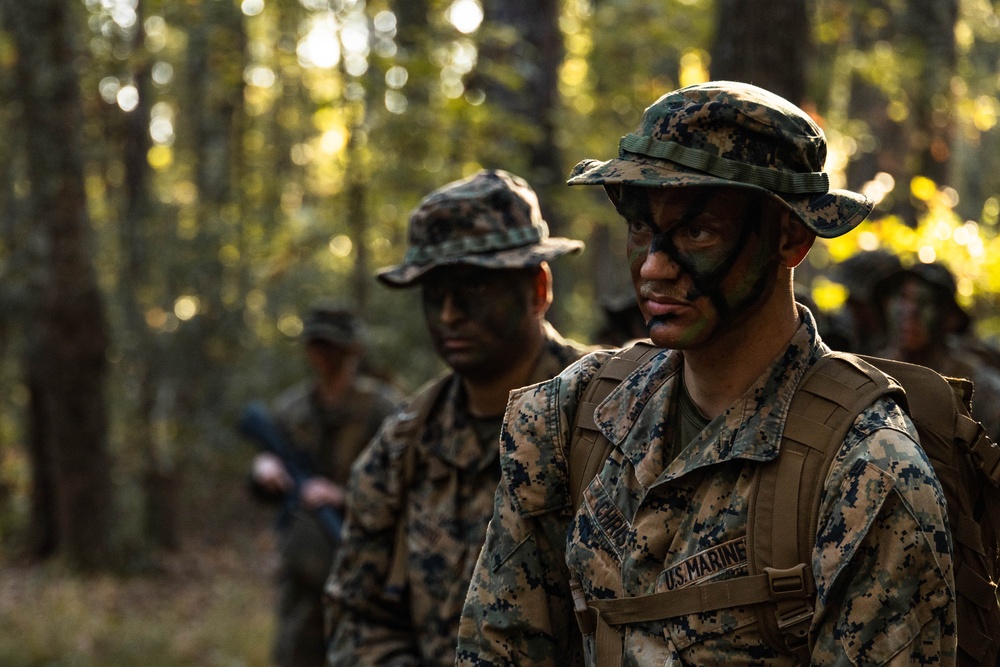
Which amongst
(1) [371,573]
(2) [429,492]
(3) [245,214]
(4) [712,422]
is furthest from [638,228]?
(3) [245,214]

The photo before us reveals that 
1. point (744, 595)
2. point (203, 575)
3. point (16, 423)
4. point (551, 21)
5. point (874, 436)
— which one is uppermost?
point (551, 21)

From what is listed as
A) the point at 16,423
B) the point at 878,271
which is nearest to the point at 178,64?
the point at 16,423

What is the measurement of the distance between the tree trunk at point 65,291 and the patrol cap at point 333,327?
5706 millimetres

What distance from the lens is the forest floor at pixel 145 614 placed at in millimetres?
10477

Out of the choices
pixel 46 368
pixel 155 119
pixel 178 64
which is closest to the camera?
pixel 46 368

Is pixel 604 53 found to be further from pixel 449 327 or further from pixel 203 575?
pixel 449 327

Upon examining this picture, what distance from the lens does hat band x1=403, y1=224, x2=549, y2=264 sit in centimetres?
433

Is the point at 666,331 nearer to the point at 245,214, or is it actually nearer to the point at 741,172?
the point at 741,172

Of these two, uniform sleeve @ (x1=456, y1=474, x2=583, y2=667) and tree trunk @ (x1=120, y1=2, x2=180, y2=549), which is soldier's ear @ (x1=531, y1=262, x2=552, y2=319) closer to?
uniform sleeve @ (x1=456, y1=474, x2=583, y2=667)

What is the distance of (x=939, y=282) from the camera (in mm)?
6332

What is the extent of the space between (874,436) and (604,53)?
45.9 ft

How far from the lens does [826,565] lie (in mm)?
2193

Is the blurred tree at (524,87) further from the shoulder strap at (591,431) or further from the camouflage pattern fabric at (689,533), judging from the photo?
the camouflage pattern fabric at (689,533)

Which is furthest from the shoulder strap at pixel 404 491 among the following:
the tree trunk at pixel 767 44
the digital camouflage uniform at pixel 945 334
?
the tree trunk at pixel 767 44
